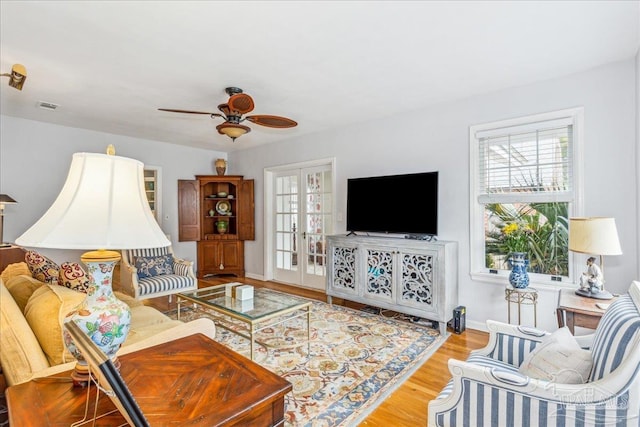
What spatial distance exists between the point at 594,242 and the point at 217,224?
18.4ft

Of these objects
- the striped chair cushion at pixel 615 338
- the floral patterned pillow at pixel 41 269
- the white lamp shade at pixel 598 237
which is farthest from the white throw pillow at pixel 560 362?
the floral patterned pillow at pixel 41 269

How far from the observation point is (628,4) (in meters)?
1.93

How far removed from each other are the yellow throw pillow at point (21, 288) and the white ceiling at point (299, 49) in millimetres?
1720

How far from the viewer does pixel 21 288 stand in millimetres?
1952

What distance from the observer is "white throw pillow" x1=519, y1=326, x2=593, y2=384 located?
1327 millimetres

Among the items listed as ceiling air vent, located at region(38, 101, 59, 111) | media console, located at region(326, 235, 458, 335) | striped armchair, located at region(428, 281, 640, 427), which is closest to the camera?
striped armchair, located at region(428, 281, 640, 427)

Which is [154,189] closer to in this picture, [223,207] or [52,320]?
[223,207]

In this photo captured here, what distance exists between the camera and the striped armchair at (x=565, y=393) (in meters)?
1.10

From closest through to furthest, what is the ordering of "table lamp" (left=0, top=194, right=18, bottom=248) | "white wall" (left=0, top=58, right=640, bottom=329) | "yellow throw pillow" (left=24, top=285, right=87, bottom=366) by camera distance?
"yellow throw pillow" (left=24, top=285, right=87, bottom=366) < "white wall" (left=0, top=58, right=640, bottom=329) < "table lamp" (left=0, top=194, right=18, bottom=248)

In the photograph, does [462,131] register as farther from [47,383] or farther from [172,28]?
[47,383]

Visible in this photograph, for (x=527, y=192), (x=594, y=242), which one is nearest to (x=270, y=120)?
(x=527, y=192)

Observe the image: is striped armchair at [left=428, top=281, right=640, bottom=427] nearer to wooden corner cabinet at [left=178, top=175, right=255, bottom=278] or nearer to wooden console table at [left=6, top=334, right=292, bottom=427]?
wooden console table at [left=6, top=334, right=292, bottom=427]

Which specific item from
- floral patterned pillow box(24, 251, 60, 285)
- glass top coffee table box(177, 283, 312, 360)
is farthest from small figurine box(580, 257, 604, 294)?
floral patterned pillow box(24, 251, 60, 285)

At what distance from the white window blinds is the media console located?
763 mm
